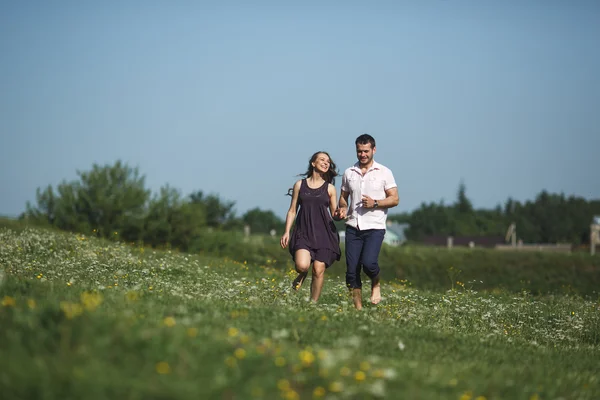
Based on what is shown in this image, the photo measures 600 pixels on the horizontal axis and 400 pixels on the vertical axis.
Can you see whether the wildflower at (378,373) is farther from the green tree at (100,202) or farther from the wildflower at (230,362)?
the green tree at (100,202)

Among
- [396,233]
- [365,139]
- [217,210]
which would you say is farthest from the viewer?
[396,233]

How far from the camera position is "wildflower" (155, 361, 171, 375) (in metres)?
4.32

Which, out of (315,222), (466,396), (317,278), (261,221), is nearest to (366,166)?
(315,222)

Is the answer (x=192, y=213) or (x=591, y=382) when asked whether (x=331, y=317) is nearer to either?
(x=591, y=382)

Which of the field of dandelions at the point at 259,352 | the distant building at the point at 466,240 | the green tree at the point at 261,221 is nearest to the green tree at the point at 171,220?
the field of dandelions at the point at 259,352

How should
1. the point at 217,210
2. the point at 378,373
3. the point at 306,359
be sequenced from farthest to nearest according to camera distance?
the point at 217,210 < the point at 378,373 < the point at 306,359

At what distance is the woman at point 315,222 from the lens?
10.0 m

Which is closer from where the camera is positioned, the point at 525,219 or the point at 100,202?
the point at 100,202

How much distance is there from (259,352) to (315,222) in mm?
5217

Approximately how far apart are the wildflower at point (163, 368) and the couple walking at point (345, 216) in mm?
5628

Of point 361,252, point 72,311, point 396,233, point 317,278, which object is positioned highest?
point 361,252

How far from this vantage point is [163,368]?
434 cm

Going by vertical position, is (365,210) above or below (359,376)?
above

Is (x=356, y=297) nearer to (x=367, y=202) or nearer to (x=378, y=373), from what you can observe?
(x=367, y=202)
